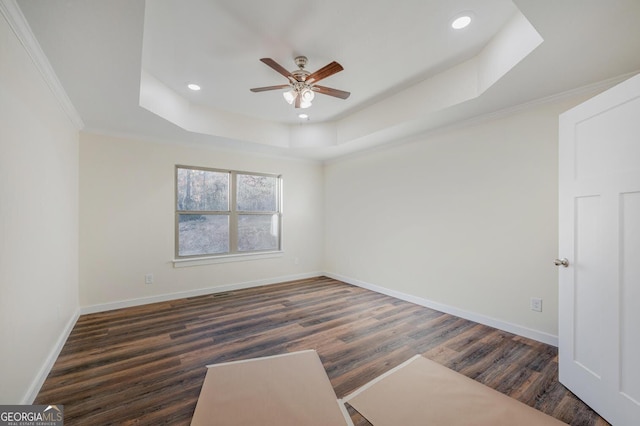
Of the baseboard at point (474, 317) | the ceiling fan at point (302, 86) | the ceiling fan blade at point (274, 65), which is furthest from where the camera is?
the baseboard at point (474, 317)

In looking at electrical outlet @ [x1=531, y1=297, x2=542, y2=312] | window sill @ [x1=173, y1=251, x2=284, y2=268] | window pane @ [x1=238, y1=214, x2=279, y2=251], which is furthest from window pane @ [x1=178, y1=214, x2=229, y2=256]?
electrical outlet @ [x1=531, y1=297, x2=542, y2=312]

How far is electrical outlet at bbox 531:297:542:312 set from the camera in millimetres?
2627

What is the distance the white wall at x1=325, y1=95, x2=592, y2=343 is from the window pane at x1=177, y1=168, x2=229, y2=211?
92.7 inches

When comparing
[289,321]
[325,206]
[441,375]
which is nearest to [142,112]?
[289,321]

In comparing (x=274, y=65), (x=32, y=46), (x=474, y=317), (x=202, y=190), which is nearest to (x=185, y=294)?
(x=202, y=190)

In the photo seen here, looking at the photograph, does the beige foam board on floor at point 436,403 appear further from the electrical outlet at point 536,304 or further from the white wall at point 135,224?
the white wall at point 135,224

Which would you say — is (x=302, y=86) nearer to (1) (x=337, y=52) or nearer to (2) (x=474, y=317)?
(1) (x=337, y=52)

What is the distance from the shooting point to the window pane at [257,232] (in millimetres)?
4664

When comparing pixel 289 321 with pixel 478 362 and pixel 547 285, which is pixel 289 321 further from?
pixel 547 285

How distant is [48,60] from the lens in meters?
1.95

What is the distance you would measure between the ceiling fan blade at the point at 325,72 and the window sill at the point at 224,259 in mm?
3116

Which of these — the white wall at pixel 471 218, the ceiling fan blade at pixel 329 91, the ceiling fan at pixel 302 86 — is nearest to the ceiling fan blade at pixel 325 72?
the ceiling fan at pixel 302 86

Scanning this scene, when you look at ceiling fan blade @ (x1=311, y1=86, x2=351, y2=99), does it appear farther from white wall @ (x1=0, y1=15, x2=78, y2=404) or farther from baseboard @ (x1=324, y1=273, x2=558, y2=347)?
baseboard @ (x1=324, y1=273, x2=558, y2=347)

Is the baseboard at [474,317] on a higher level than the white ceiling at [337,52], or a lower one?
lower
